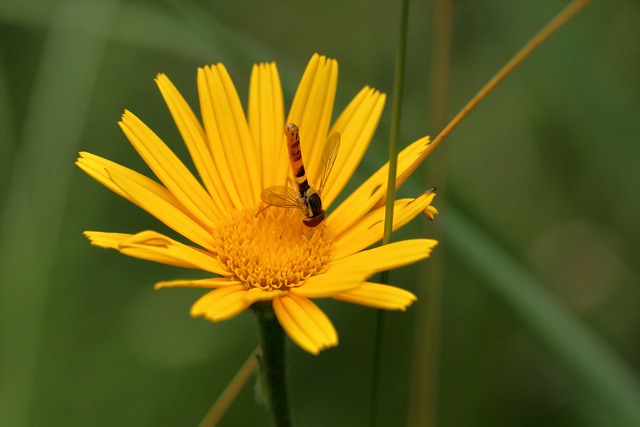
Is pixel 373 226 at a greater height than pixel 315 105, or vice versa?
pixel 315 105

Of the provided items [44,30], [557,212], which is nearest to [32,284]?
[44,30]

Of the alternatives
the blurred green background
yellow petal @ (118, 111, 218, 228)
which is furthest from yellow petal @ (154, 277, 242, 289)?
the blurred green background

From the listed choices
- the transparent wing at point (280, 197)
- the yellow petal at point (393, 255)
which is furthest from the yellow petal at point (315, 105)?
the yellow petal at point (393, 255)

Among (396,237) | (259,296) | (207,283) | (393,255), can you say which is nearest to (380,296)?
(393,255)

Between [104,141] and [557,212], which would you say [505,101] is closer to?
[557,212]

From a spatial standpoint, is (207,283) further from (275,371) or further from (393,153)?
(393,153)

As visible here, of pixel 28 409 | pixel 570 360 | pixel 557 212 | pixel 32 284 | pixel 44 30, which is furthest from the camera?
pixel 44 30
